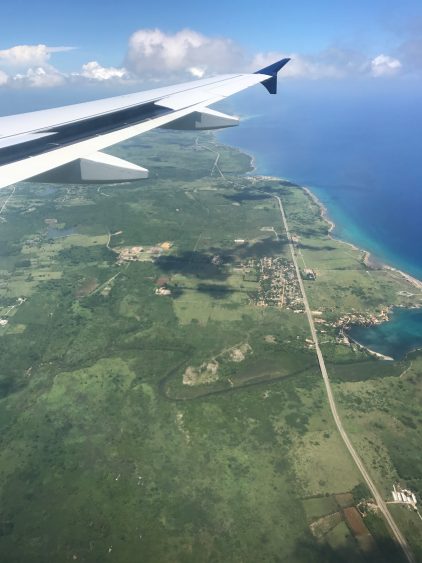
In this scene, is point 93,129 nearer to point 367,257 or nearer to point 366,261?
point 366,261

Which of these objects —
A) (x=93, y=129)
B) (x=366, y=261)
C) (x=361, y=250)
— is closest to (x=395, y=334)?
(x=366, y=261)

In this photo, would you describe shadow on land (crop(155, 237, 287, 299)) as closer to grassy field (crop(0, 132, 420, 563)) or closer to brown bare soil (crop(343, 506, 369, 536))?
grassy field (crop(0, 132, 420, 563))

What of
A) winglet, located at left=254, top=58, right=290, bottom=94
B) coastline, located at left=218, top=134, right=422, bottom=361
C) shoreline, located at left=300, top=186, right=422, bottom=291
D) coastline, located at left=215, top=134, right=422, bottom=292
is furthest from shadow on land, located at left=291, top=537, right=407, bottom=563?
shoreline, located at left=300, top=186, right=422, bottom=291

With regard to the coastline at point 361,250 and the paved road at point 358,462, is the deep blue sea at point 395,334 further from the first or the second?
the coastline at point 361,250

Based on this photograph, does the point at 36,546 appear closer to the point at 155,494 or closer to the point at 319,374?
the point at 155,494

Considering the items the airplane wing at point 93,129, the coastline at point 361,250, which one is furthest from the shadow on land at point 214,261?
the airplane wing at point 93,129

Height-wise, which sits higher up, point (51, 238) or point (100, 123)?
point (100, 123)

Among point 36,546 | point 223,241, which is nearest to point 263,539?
point 36,546
